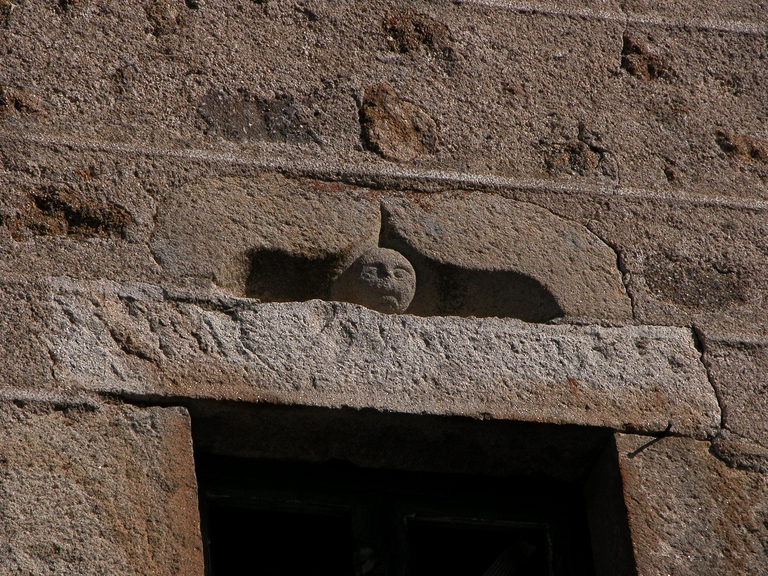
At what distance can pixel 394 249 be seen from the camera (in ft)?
8.20

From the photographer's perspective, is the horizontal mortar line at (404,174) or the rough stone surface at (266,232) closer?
the rough stone surface at (266,232)

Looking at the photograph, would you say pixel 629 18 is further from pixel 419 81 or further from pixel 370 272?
pixel 370 272

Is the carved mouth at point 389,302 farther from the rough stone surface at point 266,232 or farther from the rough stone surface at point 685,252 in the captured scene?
the rough stone surface at point 685,252

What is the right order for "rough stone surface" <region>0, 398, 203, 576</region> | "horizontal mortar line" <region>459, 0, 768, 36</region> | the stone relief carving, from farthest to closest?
"horizontal mortar line" <region>459, 0, 768, 36</region> → the stone relief carving → "rough stone surface" <region>0, 398, 203, 576</region>

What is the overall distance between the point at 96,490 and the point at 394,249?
86 centimetres

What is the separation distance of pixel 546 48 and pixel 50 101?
1238 millimetres

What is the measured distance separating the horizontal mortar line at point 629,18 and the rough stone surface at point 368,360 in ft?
3.15

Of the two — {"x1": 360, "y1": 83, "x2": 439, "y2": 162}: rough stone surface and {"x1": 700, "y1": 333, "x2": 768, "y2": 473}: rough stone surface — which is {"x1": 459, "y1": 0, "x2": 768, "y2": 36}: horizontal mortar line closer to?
{"x1": 360, "y1": 83, "x2": 439, "y2": 162}: rough stone surface

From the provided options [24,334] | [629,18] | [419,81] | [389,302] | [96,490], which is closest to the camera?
[96,490]

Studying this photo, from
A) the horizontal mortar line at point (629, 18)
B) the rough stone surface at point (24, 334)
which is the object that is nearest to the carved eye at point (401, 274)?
the rough stone surface at point (24, 334)

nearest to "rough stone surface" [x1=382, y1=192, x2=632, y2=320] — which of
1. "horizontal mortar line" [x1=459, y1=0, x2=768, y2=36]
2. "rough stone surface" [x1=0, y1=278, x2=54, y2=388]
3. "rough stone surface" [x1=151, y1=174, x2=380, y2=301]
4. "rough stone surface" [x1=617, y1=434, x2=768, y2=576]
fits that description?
"rough stone surface" [x1=151, y1=174, x2=380, y2=301]

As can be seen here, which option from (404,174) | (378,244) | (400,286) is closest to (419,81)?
(404,174)

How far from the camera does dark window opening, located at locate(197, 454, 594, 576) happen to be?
2.30 m

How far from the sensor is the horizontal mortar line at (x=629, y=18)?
2910 mm
